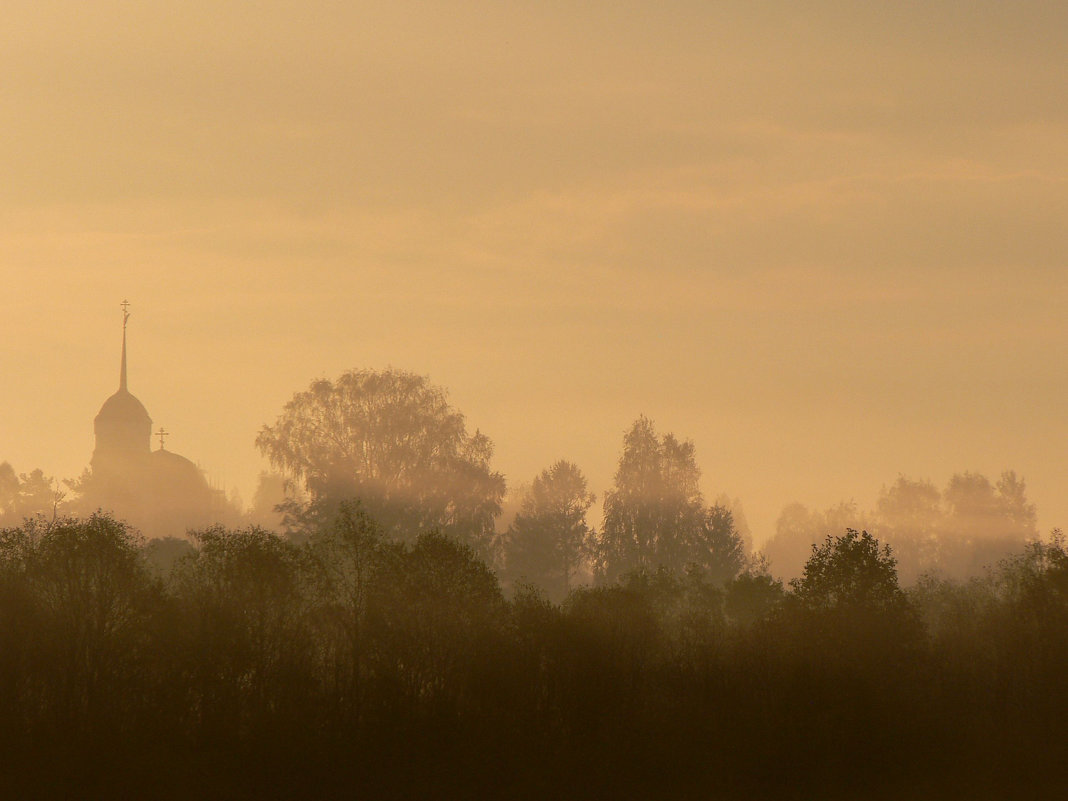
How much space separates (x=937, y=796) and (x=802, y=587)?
13.2m

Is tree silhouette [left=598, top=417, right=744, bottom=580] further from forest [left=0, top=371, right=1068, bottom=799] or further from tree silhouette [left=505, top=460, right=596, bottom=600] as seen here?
forest [left=0, top=371, right=1068, bottom=799]

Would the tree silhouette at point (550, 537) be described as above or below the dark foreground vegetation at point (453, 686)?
above

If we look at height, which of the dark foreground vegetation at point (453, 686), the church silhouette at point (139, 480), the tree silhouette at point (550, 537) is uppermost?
the church silhouette at point (139, 480)

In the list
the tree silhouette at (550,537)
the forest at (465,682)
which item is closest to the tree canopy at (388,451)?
the tree silhouette at (550,537)

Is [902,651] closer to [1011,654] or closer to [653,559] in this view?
[1011,654]

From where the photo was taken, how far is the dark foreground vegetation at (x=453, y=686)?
181ft

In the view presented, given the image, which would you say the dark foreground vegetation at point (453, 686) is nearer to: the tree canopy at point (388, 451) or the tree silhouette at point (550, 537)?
the tree canopy at point (388, 451)

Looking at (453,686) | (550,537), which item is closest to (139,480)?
(550,537)

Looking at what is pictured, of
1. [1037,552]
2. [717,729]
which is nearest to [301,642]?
[717,729]

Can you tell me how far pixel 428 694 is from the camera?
200 feet

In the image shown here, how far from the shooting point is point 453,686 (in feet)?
202

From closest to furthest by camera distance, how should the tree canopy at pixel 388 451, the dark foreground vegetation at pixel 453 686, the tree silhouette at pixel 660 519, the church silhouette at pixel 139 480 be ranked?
the dark foreground vegetation at pixel 453 686 < the tree canopy at pixel 388 451 < the tree silhouette at pixel 660 519 < the church silhouette at pixel 139 480

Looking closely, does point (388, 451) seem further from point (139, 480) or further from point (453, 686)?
point (139, 480)

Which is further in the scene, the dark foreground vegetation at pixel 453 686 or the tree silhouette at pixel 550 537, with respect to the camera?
the tree silhouette at pixel 550 537
